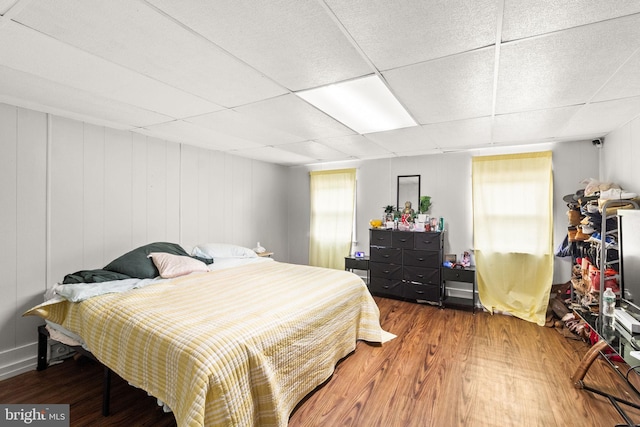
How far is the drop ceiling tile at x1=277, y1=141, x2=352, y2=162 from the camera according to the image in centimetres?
395

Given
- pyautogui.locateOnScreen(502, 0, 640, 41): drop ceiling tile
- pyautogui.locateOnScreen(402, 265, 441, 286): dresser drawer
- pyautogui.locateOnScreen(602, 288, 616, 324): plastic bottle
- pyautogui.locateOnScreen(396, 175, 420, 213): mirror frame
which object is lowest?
pyautogui.locateOnScreen(402, 265, 441, 286): dresser drawer

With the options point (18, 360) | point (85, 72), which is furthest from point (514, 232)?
point (18, 360)

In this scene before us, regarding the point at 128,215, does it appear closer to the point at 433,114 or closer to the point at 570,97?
the point at 433,114

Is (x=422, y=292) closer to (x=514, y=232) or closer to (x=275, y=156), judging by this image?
(x=514, y=232)

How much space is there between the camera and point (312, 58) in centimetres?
169

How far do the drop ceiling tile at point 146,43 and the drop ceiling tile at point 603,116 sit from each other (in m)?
2.59

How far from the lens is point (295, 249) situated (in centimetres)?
592

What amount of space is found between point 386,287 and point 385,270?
262mm

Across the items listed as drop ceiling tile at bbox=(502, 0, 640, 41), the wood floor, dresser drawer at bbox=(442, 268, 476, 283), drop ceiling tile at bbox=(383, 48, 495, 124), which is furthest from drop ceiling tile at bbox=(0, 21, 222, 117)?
dresser drawer at bbox=(442, 268, 476, 283)

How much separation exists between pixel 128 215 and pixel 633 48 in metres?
4.34

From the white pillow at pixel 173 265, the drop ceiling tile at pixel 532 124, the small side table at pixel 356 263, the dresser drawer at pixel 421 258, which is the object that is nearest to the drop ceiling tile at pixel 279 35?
the drop ceiling tile at pixel 532 124

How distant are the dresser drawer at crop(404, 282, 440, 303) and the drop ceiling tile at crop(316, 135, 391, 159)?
6.62 ft

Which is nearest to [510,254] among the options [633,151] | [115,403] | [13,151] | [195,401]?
[633,151]

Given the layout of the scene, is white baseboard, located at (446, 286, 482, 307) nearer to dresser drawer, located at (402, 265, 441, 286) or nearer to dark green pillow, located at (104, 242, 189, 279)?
dresser drawer, located at (402, 265, 441, 286)
